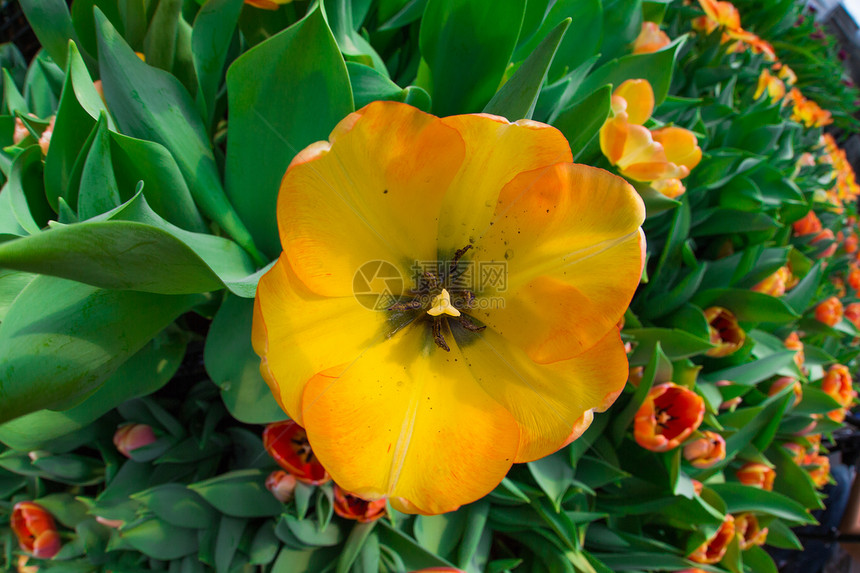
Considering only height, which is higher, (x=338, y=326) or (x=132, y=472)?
(x=338, y=326)

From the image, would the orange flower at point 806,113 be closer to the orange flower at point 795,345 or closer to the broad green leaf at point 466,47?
the orange flower at point 795,345

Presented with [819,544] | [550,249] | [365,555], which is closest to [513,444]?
[550,249]

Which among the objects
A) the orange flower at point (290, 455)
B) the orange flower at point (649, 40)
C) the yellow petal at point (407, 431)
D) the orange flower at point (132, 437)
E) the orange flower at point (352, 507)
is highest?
the orange flower at point (649, 40)

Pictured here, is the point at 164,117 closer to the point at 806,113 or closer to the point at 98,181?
the point at 98,181

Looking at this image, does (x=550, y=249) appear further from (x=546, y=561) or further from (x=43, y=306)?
(x=546, y=561)

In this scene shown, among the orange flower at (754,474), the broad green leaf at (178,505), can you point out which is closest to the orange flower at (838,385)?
the orange flower at (754,474)

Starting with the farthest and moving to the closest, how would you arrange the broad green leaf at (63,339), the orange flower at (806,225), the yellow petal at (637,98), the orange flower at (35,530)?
the orange flower at (806,225), the orange flower at (35,530), the yellow petal at (637,98), the broad green leaf at (63,339)

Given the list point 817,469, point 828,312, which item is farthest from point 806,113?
point 817,469
